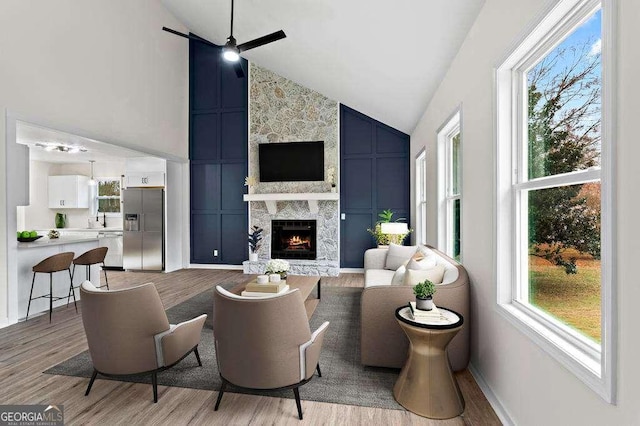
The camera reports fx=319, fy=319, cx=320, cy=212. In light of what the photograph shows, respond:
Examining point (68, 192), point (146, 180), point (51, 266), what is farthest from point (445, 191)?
point (68, 192)

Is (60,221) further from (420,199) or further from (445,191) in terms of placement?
(445,191)

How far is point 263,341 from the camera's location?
1847 millimetres

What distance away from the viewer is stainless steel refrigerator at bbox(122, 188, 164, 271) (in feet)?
21.7

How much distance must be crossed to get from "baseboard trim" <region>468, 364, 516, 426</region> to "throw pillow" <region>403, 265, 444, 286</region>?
731 mm

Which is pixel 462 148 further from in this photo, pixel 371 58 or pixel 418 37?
pixel 371 58

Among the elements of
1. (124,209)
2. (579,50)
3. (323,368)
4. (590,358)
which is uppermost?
(579,50)

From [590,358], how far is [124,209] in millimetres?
7506

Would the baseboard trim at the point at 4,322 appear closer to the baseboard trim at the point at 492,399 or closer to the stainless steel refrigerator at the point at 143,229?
the stainless steel refrigerator at the point at 143,229

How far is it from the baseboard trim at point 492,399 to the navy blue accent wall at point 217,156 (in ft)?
17.2

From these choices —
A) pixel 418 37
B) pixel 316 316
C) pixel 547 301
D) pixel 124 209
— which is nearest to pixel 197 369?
pixel 316 316

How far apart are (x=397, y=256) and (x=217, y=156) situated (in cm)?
454

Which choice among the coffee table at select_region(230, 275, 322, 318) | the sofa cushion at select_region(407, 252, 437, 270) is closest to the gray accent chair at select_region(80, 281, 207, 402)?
the coffee table at select_region(230, 275, 322, 318)

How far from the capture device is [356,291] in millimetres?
5031

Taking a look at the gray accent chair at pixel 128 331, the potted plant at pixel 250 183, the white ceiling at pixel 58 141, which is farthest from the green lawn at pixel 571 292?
the potted plant at pixel 250 183
